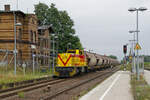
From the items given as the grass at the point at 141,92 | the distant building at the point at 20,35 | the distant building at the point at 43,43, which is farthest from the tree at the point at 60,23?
the grass at the point at 141,92

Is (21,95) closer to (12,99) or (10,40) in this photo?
(12,99)

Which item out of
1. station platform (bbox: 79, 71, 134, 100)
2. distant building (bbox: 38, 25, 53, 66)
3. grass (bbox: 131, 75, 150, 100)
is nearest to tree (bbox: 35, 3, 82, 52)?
distant building (bbox: 38, 25, 53, 66)

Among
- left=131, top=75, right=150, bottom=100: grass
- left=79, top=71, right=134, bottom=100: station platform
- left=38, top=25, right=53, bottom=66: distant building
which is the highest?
left=38, top=25, right=53, bottom=66: distant building

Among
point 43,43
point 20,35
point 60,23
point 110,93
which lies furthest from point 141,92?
point 60,23

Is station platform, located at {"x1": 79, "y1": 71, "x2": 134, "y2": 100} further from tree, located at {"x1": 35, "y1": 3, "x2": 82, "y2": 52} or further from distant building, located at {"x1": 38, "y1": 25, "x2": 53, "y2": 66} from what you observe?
tree, located at {"x1": 35, "y1": 3, "x2": 82, "y2": 52}

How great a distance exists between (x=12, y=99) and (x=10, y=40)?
2661 centimetres

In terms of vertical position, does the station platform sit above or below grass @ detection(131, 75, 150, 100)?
below

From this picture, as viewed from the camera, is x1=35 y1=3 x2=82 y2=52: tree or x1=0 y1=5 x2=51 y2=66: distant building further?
x1=35 y1=3 x2=82 y2=52: tree

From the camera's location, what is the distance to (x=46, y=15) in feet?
201

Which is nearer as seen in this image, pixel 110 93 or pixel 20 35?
pixel 110 93

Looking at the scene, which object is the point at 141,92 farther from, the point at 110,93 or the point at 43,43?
the point at 43,43

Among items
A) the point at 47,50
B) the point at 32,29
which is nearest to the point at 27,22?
the point at 32,29

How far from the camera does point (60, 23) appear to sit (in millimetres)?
59344

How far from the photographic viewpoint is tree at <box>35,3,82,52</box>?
57.7 m
